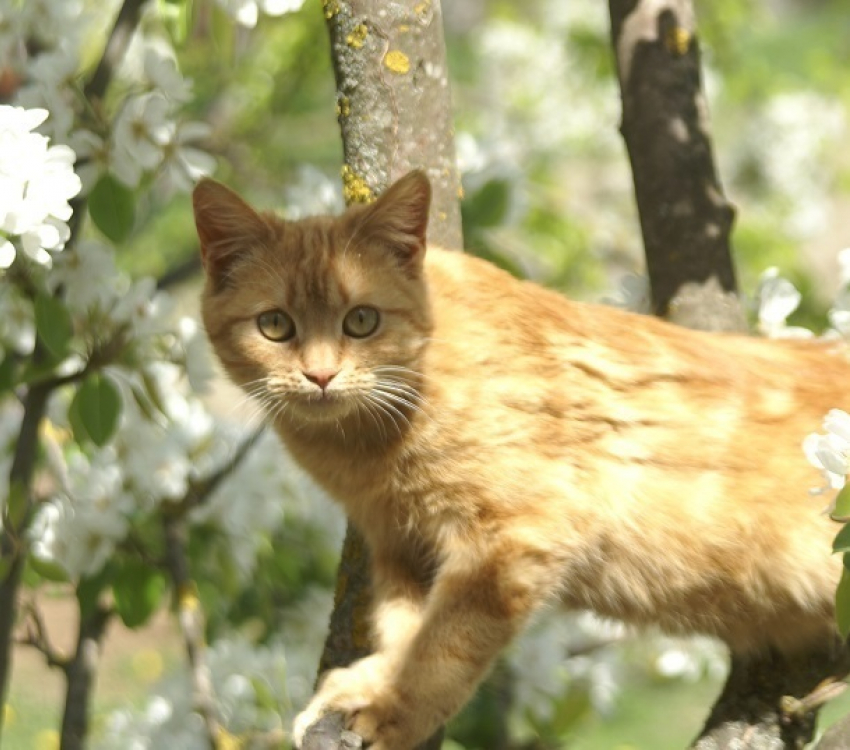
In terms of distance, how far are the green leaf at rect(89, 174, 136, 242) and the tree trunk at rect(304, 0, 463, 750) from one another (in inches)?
13.6

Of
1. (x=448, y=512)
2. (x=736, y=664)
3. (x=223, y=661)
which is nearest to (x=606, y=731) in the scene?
(x=223, y=661)

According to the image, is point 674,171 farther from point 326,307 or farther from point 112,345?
point 112,345

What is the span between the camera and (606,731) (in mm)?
3924

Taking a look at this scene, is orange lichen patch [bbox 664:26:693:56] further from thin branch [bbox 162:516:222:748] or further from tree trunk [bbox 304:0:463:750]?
thin branch [bbox 162:516:222:748]

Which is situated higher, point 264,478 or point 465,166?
point 465,166

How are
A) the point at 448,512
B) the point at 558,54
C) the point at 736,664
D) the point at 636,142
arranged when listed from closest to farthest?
the point at 448,512 → the point at 736,664 → the point at 636,142 → the point at 558,54

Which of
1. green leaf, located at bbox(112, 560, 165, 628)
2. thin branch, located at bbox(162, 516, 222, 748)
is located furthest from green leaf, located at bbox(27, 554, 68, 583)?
thin branch, located at bbox(162, 516, 222, 748)

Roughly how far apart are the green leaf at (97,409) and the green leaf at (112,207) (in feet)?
0.79

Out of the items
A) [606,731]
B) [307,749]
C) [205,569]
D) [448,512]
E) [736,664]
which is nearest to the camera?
[307,749]

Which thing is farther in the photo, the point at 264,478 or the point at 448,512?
Answer: the point at 264,478

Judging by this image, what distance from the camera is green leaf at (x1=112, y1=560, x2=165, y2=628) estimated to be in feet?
7.25

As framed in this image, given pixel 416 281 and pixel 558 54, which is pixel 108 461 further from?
pixel 558 54

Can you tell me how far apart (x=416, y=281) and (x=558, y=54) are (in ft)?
12.3

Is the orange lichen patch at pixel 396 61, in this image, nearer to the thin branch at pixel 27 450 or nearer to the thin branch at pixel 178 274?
the thin branch at pixel 27 450
